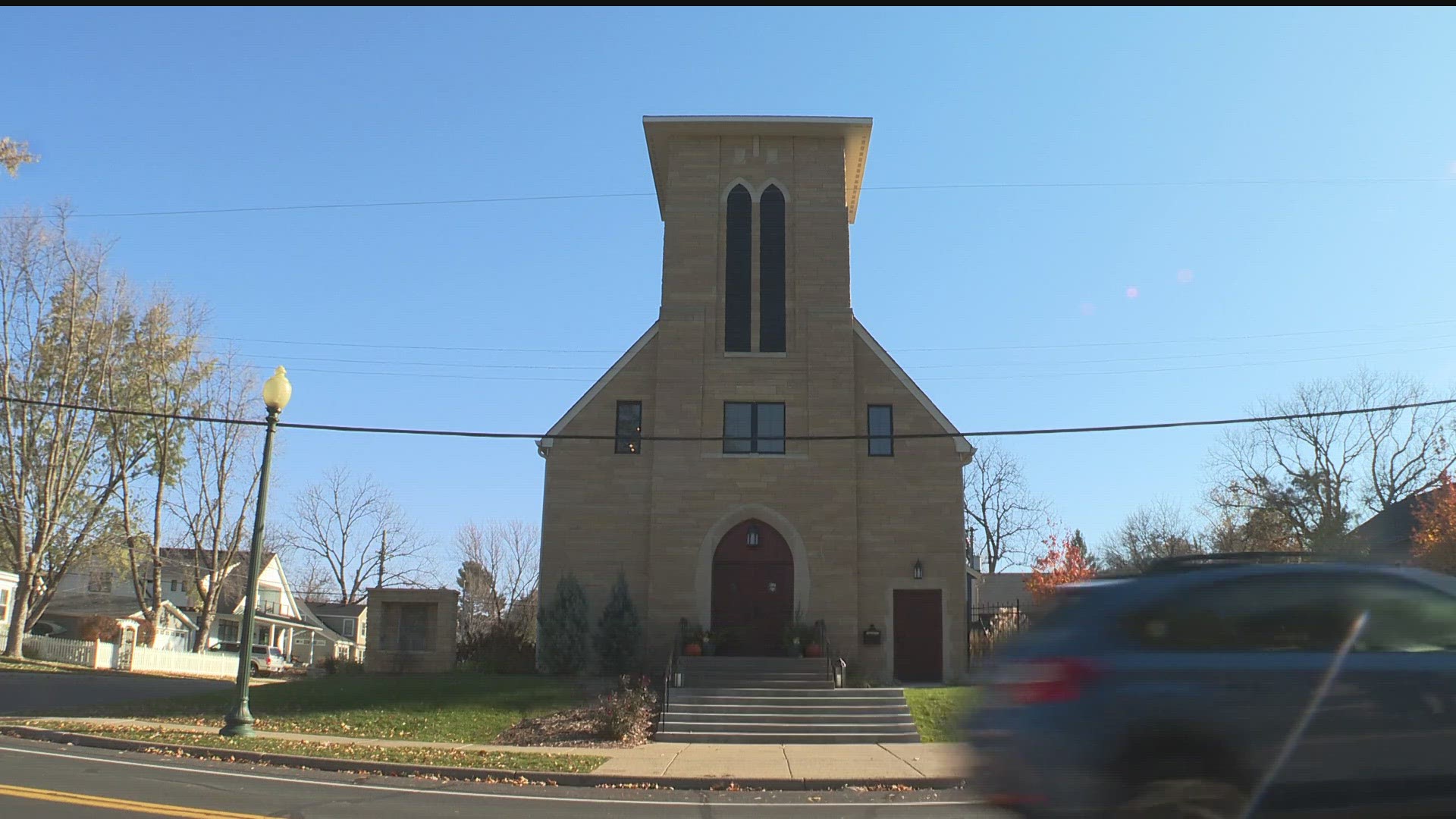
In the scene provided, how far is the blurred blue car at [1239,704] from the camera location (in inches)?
215

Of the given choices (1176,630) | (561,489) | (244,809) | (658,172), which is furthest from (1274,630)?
(658,172)

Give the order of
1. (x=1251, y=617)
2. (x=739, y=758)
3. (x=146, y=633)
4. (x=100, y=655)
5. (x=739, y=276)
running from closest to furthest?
(x=1251, y=617) → (x=739, y=758) → (x=739, y=276) → (x=100, y=655) → (x=146, y=633)

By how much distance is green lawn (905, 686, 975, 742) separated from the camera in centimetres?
1850

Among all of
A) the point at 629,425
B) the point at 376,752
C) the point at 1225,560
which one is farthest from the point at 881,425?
the point at 1225,560

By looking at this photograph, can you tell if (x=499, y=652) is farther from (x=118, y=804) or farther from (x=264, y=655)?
(x=264, y=655)

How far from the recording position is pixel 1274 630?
582 centimetres

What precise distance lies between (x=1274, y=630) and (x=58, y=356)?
40.1 metres

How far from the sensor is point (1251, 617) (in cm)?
586

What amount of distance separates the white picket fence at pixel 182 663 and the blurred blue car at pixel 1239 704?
1419 inches

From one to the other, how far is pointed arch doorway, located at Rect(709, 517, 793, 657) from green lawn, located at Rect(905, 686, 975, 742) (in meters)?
4.70

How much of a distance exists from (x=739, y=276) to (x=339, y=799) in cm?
1936

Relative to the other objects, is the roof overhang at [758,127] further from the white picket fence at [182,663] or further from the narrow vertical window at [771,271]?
the white picket fence at [182,663]

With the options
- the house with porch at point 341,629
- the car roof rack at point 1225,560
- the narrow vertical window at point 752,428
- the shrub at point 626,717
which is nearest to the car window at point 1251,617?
the car roof rack at point 1225,560

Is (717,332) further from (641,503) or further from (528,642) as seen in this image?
(528,642)
